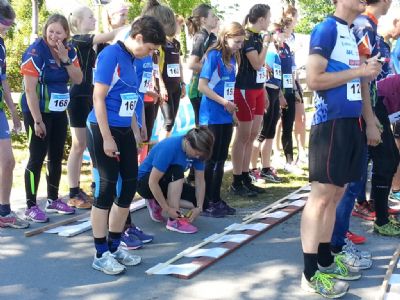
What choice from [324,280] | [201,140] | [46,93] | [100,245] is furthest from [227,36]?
[324,280]

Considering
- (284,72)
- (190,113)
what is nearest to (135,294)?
(284,72)

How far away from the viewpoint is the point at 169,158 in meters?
4.98

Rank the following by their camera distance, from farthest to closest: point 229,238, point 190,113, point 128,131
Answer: point 190,113, point 229,238, point 128,131

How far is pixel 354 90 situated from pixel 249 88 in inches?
106

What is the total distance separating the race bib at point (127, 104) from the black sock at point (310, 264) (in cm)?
145

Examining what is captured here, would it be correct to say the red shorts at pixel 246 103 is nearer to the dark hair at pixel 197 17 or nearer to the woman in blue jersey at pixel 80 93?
the dark hair at pixel 197 17

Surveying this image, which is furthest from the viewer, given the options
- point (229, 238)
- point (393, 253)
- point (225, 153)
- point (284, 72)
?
point (284, 72)

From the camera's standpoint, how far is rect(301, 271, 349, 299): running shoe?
11.6 ft

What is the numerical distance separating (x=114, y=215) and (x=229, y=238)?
109cm

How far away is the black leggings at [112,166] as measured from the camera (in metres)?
3.84

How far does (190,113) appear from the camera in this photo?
8.77 metres

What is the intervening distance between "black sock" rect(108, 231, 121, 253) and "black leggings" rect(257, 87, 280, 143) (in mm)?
3288

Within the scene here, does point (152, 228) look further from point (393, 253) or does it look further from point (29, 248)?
point (393, 253)

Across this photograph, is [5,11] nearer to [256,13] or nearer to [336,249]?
[256,13]
